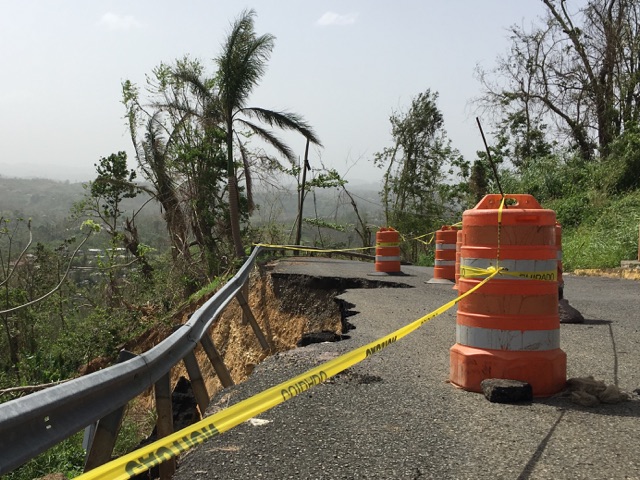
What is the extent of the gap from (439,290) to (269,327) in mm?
3434

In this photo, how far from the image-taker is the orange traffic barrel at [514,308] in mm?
4957

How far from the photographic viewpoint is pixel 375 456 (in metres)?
3.64

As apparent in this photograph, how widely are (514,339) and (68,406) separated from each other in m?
3.35

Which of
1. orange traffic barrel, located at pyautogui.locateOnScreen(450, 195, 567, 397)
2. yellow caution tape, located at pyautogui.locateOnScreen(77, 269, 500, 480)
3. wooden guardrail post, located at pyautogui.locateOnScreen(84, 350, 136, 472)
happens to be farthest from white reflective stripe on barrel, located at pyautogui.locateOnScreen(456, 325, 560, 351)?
wooden guardrail post, located at pyautogui.locateOnScreen(84, 350, 136, 472)

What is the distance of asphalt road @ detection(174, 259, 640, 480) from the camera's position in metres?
3.48

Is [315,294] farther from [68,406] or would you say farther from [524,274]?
[68,406]

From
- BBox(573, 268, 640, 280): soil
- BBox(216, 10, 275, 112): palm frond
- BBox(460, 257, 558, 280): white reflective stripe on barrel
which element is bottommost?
BBox(573, 268, 640, 280): soil

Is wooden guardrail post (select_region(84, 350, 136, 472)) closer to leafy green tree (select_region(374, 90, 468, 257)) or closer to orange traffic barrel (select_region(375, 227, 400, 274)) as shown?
orange traffic barrel (select_region(375, 227, 400, 274))

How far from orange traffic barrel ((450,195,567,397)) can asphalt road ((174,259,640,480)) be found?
0.73ft

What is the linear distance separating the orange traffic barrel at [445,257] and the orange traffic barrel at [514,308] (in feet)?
31.1

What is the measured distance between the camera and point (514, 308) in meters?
5.02

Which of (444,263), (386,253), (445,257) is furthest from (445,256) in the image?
(386,253)

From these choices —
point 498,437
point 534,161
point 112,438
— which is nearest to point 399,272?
point 498,437

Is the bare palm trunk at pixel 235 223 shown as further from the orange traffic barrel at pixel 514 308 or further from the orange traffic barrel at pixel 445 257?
the orange traffic barrel at pixel 514 308
